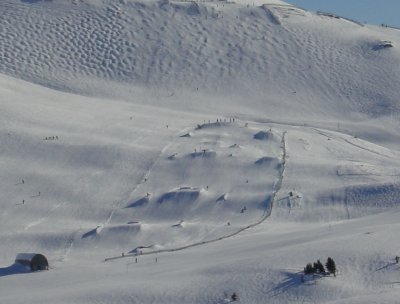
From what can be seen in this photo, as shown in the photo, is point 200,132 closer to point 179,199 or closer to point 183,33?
point 179,199

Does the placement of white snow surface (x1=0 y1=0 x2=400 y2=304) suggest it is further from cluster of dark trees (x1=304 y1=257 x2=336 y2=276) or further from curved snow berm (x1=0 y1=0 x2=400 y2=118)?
cluster of dark trees (x1=304 y1=257 x2=336 y2=276)

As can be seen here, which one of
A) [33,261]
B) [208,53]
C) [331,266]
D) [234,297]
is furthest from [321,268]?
[208,53]

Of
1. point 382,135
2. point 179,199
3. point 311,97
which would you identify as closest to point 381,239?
point 179,199

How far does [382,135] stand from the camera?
181ft

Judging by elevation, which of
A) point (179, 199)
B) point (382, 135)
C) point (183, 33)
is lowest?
point (179, 199)

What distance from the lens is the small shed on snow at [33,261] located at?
3284 centimetres

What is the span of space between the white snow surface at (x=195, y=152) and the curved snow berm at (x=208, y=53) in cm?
16

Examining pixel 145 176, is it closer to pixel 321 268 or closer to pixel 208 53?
pixel 321 268

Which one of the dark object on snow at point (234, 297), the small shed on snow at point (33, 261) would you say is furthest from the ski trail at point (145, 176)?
the dark object on snow at point (234, 297)

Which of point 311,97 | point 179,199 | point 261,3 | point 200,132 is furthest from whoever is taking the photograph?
point 261,3

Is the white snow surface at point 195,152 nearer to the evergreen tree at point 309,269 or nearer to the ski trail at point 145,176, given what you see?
the ski trail at point 145,176

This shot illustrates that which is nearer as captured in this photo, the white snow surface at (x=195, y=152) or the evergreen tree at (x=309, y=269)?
the evergreen tree at (x=309, y=269)

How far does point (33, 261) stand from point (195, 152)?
15.2m

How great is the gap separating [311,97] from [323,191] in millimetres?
21581
